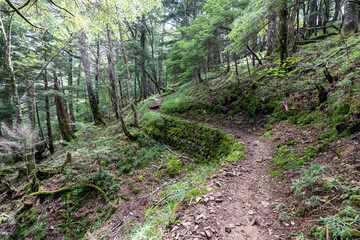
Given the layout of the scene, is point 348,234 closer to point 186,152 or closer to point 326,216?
point 326,216

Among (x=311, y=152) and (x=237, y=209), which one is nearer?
(x=237, y=209)

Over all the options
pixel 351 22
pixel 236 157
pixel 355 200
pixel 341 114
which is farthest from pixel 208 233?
pixel 351 22

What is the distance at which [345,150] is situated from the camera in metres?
2.82

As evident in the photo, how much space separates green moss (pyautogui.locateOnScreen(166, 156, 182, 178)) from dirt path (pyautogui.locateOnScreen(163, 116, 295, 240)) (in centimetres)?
299

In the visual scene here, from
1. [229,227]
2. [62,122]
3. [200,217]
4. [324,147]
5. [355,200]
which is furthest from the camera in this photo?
[62,122]

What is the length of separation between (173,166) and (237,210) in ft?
14.9

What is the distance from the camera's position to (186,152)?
7727mm

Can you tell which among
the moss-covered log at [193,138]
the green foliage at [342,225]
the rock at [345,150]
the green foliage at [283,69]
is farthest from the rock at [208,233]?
the green foliage at [283,69]

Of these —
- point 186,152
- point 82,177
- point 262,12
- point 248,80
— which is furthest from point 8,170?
point 248,80

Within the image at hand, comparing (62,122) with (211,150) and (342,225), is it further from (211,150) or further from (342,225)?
(342,225)

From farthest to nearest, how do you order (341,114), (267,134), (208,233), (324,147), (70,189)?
1. (70,189)
2. (267,134)
3. (341,114)
4. (324,147)
5. (208,233)

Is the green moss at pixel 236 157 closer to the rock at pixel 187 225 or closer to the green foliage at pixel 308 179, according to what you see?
the green foliage at pixel 308 179

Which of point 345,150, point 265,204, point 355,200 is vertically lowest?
point 265,204

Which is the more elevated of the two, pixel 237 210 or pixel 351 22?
pixel 351 22
